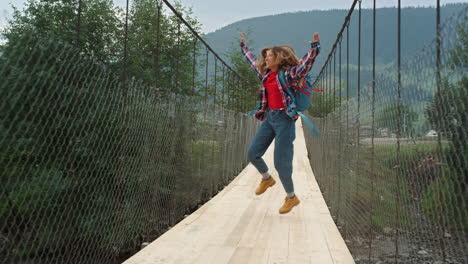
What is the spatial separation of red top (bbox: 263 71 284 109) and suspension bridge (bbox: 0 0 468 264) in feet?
1.55

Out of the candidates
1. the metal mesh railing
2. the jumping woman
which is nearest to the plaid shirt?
the jumping woman

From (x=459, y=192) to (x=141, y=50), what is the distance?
47.7 feet

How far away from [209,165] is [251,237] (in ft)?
6.72

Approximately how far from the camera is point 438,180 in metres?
1.03

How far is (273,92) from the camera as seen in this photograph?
2908mm

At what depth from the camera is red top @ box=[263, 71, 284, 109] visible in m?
2.88

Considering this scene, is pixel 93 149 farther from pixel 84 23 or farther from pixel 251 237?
pixel 84 23

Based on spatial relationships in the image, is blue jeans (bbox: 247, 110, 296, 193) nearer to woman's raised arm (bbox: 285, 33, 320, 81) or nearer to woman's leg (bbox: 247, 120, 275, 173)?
woman's leg (bbox: 247, 120, 275, 173)

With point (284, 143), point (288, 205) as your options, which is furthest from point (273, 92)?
point (288, 205)

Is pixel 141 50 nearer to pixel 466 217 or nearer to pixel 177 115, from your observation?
pixel 177 115

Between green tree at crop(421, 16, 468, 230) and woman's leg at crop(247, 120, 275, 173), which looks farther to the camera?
woman's leg at crop(247, 120, 275, 173)

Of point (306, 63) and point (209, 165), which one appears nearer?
point (306, 63)

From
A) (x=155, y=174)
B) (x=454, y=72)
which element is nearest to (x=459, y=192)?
(x=454, y=72)

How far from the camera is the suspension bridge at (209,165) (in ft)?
3.47
